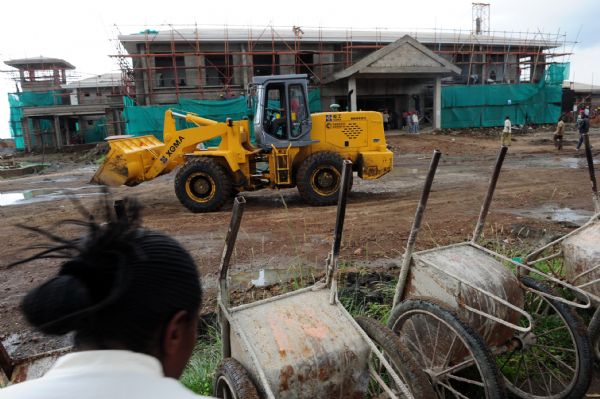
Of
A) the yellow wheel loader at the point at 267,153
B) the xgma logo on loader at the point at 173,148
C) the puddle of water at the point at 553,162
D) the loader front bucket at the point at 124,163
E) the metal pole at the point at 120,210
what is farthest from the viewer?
the puddle of water at the point at 553,162

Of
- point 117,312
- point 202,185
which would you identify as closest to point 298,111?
point 202,185

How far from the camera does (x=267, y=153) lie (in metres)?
9.79

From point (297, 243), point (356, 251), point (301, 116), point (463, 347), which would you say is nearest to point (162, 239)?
point (463, 347)

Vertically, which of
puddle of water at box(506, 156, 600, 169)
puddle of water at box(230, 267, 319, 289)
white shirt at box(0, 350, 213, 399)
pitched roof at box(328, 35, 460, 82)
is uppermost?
pitched roof at box(328, 35, 460, 82)

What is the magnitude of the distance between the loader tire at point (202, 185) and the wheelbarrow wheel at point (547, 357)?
A: 21.6 ft

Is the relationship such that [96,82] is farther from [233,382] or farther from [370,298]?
[233,382]

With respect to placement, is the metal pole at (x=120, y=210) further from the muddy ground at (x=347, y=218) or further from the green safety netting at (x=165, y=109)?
the green safety netting at (x=165, y=109)

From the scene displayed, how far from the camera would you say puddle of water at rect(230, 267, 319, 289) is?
5334 millimetres

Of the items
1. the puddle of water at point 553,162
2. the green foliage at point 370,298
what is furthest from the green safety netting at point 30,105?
the green foliage at point 370,298

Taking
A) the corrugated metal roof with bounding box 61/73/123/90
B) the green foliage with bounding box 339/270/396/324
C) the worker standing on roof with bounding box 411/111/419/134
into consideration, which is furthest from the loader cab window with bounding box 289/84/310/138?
the corrugated metal roof with bounding box 61/73/123/90

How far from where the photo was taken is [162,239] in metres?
1.29

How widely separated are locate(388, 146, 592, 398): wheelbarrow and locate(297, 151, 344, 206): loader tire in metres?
6.21

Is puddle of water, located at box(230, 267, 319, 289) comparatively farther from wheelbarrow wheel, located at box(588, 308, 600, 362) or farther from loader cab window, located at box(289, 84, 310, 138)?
loader cab window, located at box(289, 84, 310, 138)

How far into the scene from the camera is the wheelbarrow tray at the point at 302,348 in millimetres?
2391
